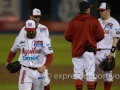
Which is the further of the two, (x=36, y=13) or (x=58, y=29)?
(x=58, y=29)

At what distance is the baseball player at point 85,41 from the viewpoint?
9.25m

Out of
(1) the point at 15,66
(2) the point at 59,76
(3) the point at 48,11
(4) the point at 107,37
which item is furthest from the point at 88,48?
(3) the point at 48,11

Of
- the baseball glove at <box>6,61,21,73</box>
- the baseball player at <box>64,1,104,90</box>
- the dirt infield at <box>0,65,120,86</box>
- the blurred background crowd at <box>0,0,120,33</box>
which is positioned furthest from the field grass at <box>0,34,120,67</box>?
the baseball glove at <box>6,61,21,73</box>

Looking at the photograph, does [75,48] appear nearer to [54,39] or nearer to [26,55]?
[26,55]

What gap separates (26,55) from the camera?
8.35m

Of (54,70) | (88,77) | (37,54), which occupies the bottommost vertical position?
(54,70)

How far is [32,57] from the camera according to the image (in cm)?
837

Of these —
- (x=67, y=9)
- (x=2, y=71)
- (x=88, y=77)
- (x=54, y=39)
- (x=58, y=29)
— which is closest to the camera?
(x=88, y=77)

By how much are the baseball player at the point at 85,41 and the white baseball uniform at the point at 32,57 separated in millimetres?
1025

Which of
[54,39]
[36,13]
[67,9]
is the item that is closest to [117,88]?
[36,13]

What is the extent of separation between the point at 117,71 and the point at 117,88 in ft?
8.03

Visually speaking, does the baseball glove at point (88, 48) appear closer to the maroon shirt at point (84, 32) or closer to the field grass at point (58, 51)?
the maroon shirt at point (84, 32)

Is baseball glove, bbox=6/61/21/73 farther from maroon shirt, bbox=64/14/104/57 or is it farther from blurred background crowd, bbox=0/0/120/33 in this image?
blurred background crowd, bbox=0/0/120/33

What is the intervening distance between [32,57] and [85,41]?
4.44 ft
